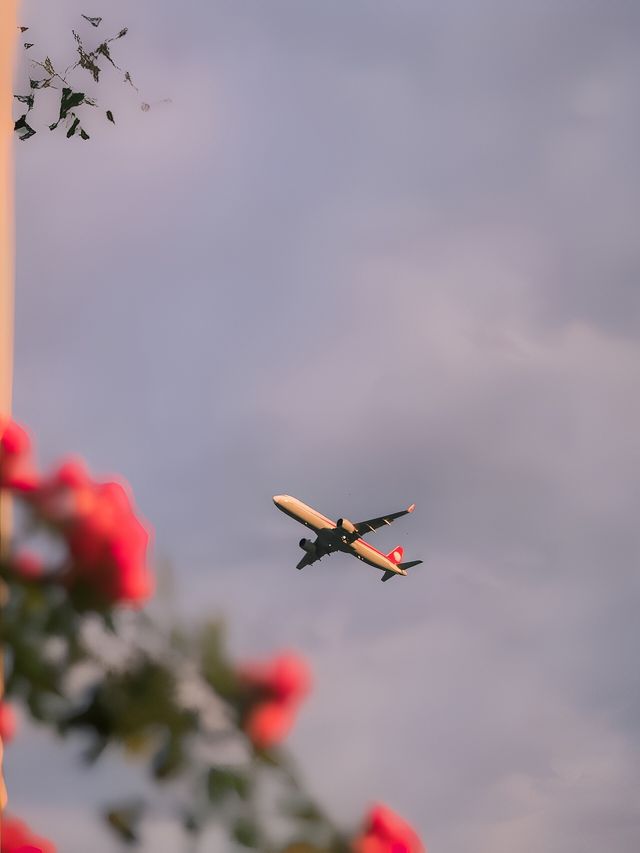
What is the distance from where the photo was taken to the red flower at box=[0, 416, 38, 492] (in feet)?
7.91

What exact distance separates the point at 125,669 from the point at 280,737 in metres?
0.43

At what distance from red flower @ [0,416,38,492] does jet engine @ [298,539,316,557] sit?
70.3m

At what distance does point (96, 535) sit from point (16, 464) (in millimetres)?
277

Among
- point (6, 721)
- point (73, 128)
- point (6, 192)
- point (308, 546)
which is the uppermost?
point (308, 546)

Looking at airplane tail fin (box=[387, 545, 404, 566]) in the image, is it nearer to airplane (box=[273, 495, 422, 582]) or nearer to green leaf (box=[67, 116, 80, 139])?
airplane (box=[273, 495, 422, 582])

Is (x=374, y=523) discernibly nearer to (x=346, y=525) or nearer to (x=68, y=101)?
(x=346, y=525)

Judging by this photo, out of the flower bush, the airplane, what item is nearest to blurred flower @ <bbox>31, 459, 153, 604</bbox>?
the flower bush

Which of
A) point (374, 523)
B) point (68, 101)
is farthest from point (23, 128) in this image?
point (374, 523)

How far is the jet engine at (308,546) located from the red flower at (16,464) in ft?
231

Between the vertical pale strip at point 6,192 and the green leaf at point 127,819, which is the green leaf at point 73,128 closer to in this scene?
the vertical pale strip at point 6,192

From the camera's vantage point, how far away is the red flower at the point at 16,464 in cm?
241

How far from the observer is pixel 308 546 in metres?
72.6

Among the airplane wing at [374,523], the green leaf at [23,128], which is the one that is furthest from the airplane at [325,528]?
the green leaf at [23,128]

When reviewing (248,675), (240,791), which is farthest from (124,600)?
(240,791)
